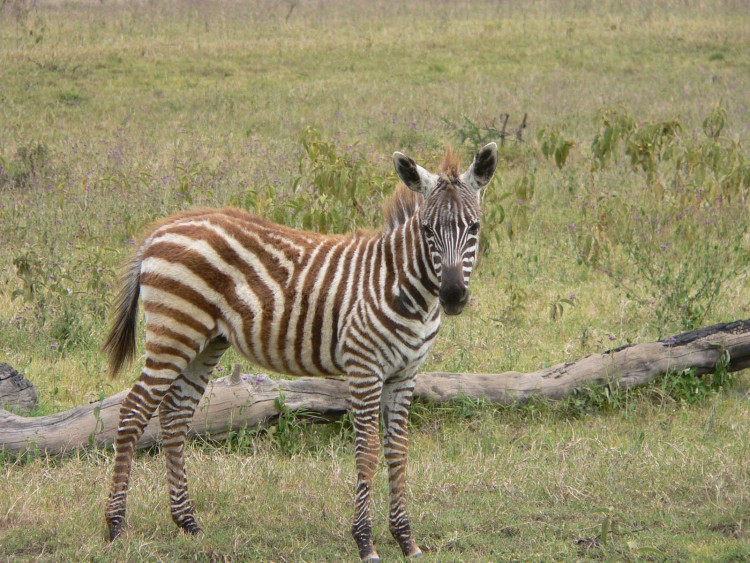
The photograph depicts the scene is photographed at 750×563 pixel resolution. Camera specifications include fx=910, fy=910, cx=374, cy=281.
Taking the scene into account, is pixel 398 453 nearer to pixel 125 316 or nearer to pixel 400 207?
pixel 400 207

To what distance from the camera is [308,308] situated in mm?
5391

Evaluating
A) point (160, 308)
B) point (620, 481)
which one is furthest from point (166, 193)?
point (620, 481)

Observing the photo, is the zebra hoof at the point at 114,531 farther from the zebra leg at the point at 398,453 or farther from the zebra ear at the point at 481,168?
the zebra ear at the point at 481,168

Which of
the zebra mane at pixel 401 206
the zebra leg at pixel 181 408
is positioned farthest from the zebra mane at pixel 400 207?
the zebra leg at pixel 181 408

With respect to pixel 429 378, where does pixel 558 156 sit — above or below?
above

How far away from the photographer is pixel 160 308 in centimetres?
536

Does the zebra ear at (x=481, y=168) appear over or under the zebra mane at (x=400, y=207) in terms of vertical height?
over

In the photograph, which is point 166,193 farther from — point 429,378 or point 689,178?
point 689,178

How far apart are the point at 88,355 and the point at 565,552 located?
483 cm

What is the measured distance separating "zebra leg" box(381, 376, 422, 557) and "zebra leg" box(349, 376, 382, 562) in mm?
164

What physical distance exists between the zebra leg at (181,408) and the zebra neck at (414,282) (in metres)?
1.27

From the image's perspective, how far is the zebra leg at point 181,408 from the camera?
5672 mm

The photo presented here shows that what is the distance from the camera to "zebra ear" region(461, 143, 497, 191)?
5086 mm

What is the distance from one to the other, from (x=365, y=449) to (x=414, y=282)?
977 millimetres
